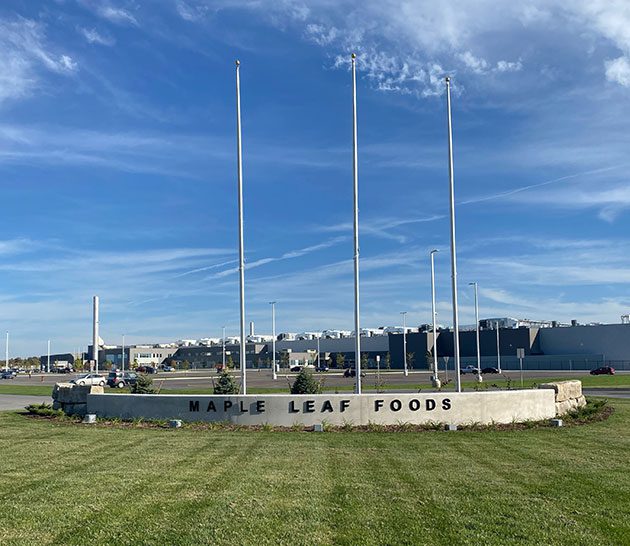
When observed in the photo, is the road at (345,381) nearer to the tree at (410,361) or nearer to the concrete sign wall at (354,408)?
the concrete sign wall at (354,408)

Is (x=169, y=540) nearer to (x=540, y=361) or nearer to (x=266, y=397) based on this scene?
(x=266, y=397)

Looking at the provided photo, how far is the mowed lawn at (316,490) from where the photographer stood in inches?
318

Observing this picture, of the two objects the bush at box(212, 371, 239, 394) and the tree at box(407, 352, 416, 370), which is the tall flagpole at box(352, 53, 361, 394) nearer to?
the bush at box(212, 371, 239, 394)

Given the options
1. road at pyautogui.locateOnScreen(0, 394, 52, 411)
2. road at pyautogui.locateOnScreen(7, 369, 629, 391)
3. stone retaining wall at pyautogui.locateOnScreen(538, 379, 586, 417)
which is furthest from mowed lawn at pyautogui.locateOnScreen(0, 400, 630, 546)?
road at pyautogui.locateOnScreen(7, 369, 629, 391)

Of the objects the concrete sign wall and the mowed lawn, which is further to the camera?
the concrete sign wall

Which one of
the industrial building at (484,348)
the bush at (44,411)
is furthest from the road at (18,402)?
the industrial building at (484,348)

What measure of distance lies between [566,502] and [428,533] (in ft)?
9.03

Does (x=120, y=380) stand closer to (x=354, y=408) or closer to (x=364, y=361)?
(x=364, y=361)

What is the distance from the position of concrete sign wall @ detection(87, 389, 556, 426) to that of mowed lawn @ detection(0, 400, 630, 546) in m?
2.57

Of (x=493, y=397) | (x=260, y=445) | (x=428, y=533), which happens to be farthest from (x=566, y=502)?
(x=493, y=397)

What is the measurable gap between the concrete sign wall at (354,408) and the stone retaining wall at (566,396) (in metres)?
1.68

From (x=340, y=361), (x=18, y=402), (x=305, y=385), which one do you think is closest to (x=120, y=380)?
(x=18, y=402)

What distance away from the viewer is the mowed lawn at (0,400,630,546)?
8086 mm

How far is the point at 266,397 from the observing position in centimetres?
2039
